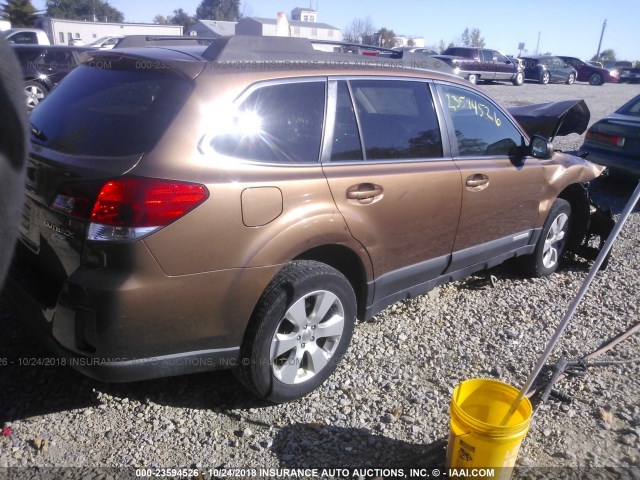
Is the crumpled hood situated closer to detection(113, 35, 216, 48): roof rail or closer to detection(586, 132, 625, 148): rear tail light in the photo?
detection(586, 132, 625, 148): rear tail light

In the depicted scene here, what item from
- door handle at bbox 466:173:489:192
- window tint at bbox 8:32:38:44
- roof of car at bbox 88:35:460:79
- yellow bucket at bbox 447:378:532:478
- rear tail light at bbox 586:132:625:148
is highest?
roof of car at bbox 88:35:460:79

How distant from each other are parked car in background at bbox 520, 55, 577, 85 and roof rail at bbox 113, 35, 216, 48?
106 feet

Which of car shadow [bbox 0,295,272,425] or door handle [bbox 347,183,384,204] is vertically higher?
door handle [bbox 347,183,384,204]

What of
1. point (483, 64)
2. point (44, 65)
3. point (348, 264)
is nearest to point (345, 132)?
point (348, 264)

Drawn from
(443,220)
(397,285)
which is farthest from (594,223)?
(397,285)

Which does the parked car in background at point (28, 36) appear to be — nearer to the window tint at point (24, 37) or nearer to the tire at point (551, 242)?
the window tint at point (24, 37)

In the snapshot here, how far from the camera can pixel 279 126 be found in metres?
2.92

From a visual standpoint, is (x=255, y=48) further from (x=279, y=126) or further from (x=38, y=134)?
(x=38, y=134)

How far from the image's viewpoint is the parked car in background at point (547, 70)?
32.2m

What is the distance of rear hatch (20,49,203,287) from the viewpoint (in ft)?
8.24

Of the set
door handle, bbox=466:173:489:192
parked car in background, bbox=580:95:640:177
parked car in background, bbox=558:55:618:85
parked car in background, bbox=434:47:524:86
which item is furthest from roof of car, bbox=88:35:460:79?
parked car in background, bbox=558:55:618:85

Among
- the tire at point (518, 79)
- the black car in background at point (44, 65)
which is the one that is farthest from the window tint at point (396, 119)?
the tire at point (518, 79)

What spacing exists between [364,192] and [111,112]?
139cm

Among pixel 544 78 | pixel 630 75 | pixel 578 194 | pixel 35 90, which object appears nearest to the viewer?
pixel 578 194
